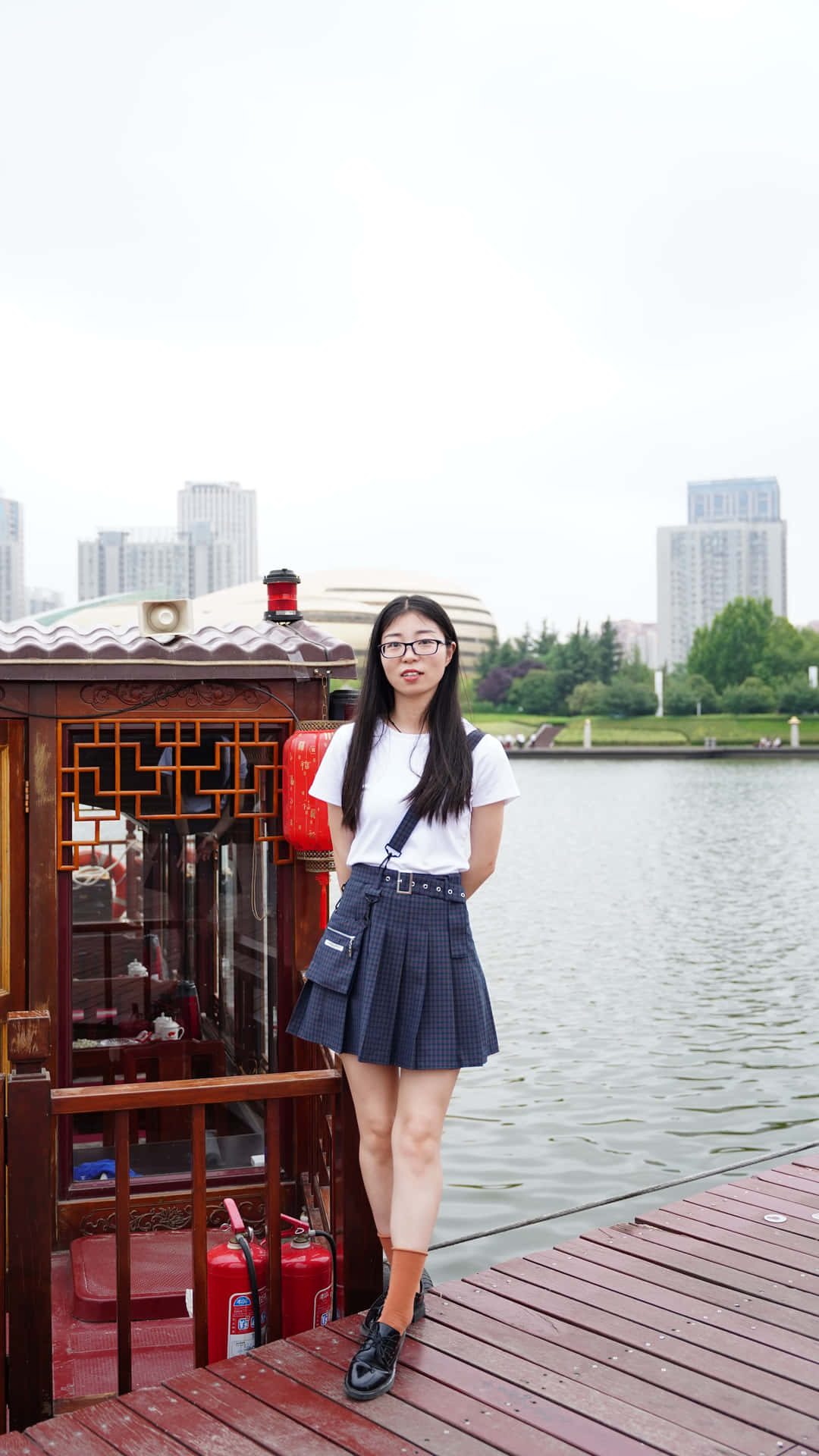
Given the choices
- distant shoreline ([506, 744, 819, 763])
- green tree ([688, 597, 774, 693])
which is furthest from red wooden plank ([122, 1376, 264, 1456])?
green tree ([688, 597, 774, 693])

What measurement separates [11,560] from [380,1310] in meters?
94.0

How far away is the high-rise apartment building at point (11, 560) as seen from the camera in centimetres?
8931

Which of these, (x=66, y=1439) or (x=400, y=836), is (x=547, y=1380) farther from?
(x=400, y=836)

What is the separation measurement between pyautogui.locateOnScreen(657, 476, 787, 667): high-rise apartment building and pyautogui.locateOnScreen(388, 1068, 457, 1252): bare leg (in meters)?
122

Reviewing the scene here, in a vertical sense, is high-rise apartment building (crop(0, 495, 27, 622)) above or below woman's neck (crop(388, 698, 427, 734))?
above

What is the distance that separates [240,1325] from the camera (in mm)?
2703

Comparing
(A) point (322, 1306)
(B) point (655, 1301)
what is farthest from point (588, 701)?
(A) point (322, 1306)

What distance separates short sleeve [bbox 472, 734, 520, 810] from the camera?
248cm

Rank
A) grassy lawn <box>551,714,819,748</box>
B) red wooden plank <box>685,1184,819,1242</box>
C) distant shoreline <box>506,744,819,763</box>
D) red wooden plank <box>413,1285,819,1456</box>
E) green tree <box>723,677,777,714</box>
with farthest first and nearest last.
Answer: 1. green tree <box>723,677,777,714</box>
2. grassy lawn <box>551,714,819,748</box>
3. distant shoreline <box>506,744,819,763</box>
4. red wooden plank <box>685,1184,819,1242</box>
5. red wooden plank <box>413,1285,819,1456</box>

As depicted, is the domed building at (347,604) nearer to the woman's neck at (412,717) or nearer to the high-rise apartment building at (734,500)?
the woman's neck at (412,717)

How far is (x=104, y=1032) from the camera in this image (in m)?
3.92

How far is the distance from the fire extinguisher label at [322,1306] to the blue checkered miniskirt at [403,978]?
2.38 ft

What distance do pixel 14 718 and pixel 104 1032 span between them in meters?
1.05

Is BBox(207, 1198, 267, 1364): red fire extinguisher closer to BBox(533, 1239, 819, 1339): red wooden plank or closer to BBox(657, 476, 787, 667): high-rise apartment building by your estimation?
BBox(533, 1239, 819, 1339): red wooden plank
